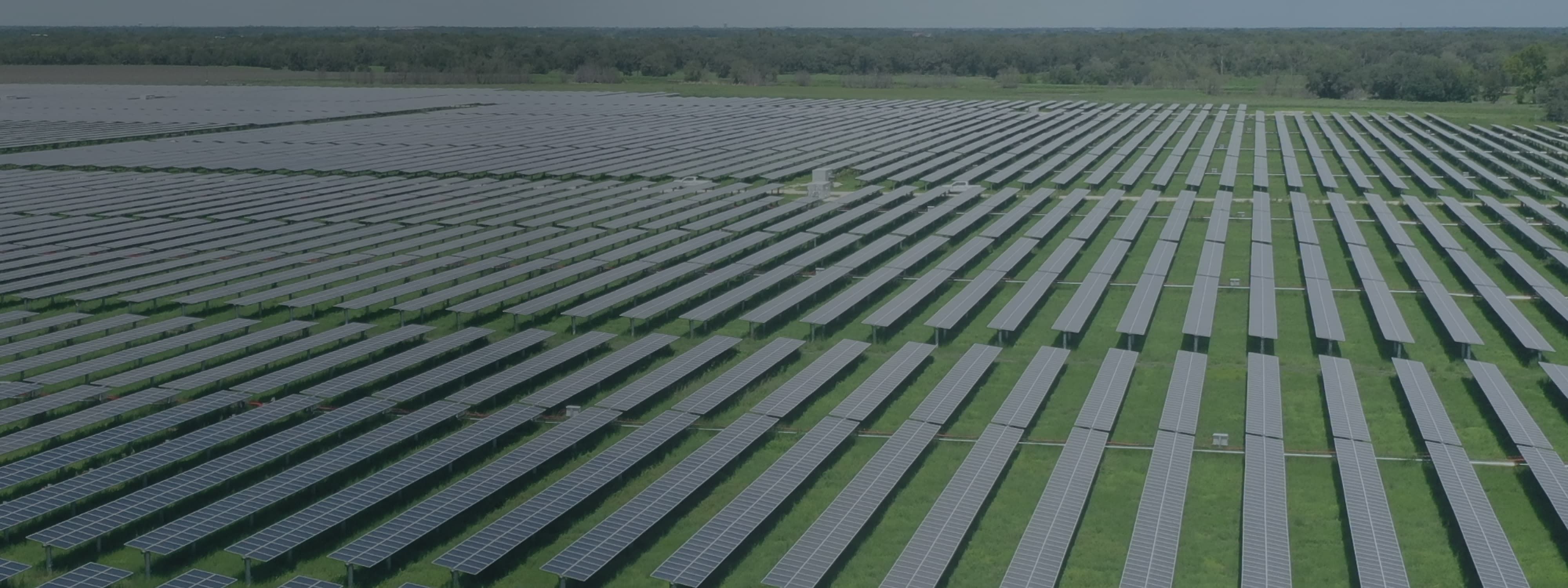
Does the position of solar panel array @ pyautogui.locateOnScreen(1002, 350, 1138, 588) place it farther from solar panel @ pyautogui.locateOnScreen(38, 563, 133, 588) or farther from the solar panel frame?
solar panel @ pyautogui.locateOnScreen(38, 563, 133, 588)

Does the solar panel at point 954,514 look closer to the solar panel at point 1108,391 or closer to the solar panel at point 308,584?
the solar panel at point 1108,391

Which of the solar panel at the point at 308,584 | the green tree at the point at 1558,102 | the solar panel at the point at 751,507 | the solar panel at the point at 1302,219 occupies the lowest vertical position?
the solar panel at the point at 308,584

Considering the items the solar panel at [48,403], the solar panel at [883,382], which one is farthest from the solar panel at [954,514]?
the solar panel at [48,403]

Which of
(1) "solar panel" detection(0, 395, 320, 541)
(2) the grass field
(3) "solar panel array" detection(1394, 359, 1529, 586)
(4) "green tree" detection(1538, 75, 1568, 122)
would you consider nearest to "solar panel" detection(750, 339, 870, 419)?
(2) the grass field

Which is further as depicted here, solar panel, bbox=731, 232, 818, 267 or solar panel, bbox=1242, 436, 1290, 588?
solar panel, bbox=731, 232, 818, 267

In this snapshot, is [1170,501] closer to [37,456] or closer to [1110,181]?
[37,456]
